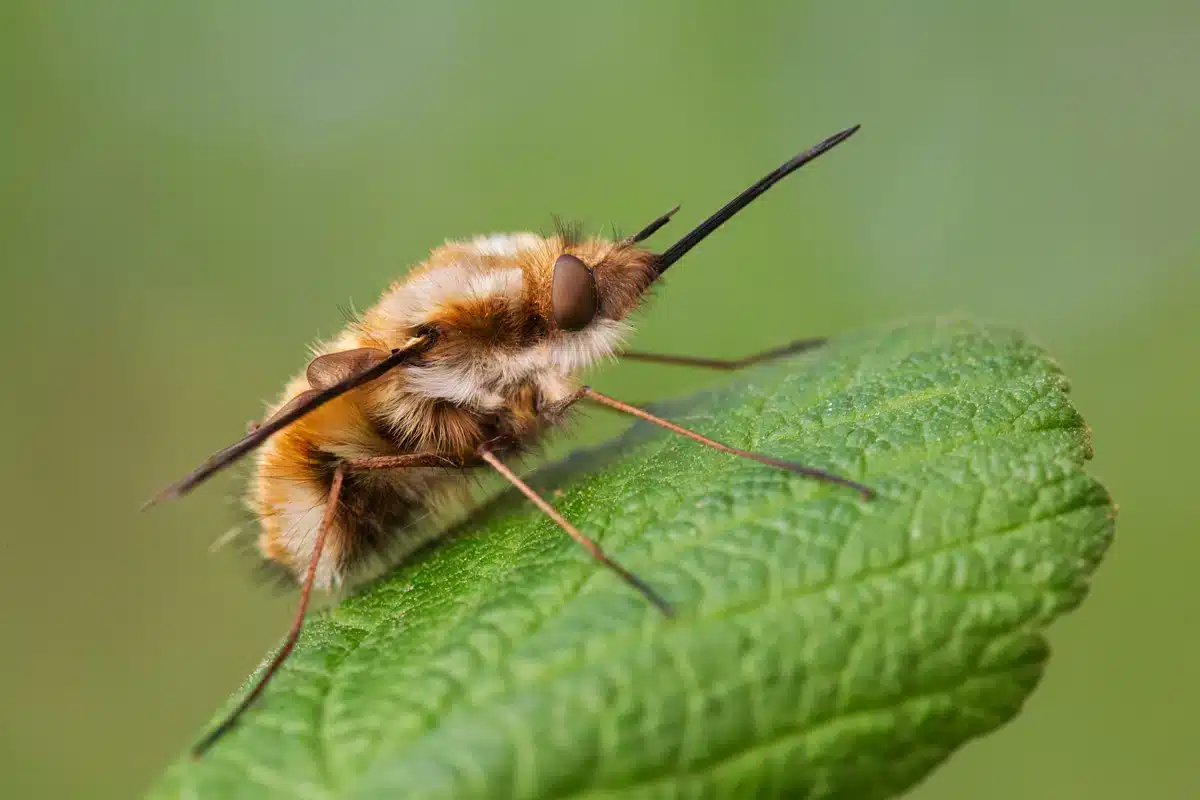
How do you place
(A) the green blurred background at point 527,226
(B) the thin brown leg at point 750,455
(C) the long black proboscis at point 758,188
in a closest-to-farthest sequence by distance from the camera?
(B) the thin brown leg at point 750,455 < (C) the long black proboscis at point 758,188 < (A) the green blurred background at point 527,226

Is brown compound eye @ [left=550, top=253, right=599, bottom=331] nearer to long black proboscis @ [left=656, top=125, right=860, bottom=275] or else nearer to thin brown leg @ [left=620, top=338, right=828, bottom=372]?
long black proboscis @ [left=656, top=125, right=860, bottom=275]

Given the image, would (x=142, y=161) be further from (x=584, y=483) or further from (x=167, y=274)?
(x=584, y=483)

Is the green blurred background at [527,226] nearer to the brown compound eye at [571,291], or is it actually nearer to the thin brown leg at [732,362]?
the thin brown leg at [732,362]

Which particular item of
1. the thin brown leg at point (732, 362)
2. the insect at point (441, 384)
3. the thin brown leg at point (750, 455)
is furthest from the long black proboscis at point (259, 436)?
the thin brown leg at point (732, 362)

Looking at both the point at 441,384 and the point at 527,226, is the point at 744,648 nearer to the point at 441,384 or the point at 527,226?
the point at 441,384

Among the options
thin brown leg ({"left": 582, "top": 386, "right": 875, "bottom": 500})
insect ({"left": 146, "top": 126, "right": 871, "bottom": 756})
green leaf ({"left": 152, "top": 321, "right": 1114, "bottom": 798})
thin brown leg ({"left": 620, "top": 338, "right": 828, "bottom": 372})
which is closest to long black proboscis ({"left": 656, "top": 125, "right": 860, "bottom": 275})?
insect ({"left": 146, "top": 126, "right": 871, "bottom": 756})

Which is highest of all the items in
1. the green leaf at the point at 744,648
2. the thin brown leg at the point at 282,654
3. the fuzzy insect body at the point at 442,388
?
the fuzzy insect body at the point at 442,388

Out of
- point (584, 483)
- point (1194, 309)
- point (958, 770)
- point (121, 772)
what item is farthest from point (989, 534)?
point (121, 772)

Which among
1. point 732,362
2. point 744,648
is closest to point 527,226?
point 732,362
